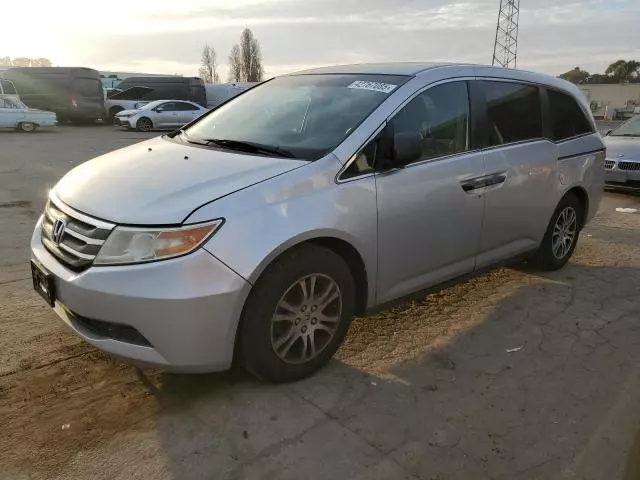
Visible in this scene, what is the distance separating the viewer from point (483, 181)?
12.5 ft

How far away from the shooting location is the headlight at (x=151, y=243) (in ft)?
8.26

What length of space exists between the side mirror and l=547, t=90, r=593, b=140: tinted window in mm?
2044

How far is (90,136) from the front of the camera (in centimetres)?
1947

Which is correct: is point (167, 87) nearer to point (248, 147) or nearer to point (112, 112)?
point (112, 112)

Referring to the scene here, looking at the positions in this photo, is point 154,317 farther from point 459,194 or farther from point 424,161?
point 459,194

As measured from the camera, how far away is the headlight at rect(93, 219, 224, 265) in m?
2.52

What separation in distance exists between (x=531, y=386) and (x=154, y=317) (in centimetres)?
A: 213

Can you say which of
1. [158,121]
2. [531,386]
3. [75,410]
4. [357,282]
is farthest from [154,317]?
[158,121]

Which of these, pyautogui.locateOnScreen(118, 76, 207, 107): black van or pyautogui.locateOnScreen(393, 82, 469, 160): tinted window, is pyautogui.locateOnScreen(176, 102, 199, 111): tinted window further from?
pyautogui.locateOnScreen(393, 82, 469, 160): tinted window

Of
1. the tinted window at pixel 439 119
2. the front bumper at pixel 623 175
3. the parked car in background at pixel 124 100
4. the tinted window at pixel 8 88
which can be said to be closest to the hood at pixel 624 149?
the front bumper at pixel 623 175

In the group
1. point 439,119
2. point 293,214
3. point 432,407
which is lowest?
point 432,407

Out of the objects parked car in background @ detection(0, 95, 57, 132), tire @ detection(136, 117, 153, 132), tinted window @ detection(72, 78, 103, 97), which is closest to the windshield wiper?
parked car in background @ detection(0, 95, 57, 132)

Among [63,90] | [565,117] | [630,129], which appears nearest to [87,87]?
[63,90]

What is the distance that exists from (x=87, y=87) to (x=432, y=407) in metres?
25.3
